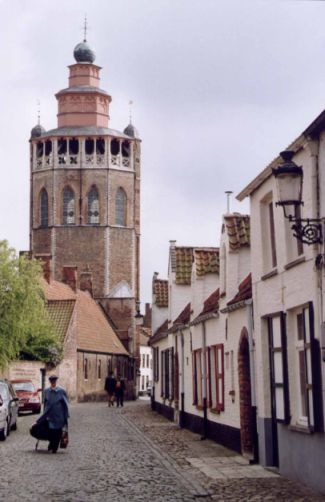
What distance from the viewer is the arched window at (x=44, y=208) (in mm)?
85125

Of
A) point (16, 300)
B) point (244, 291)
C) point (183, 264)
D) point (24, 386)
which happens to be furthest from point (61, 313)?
point (244, 291)

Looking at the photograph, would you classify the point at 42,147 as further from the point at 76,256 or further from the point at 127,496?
the point at 127,496

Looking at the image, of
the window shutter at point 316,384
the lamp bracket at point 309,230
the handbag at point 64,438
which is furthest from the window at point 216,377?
the lamp bracket at point 309,230

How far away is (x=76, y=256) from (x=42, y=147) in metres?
12.4

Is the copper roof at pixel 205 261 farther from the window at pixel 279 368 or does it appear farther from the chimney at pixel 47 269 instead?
the chimney at pixel 47 269

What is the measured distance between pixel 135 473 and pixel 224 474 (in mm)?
1490

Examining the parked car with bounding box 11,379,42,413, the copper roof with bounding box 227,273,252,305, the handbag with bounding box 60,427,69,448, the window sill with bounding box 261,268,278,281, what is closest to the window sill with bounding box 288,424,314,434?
the window sill with bounding box 261,268,278,281

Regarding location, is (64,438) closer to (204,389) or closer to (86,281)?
(204,389)

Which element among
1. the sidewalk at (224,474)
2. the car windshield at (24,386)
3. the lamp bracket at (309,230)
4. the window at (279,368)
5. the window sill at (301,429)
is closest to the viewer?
the lamp bracket at (309,230)

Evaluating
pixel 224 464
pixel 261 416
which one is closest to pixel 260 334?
pixel 261 416

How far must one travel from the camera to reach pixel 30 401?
36406 millimetres

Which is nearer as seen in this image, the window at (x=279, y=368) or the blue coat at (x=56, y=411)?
the window at (x=279, y=368)

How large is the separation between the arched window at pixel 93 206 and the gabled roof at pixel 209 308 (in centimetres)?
5987

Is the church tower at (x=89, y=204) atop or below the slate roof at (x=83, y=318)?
atop
